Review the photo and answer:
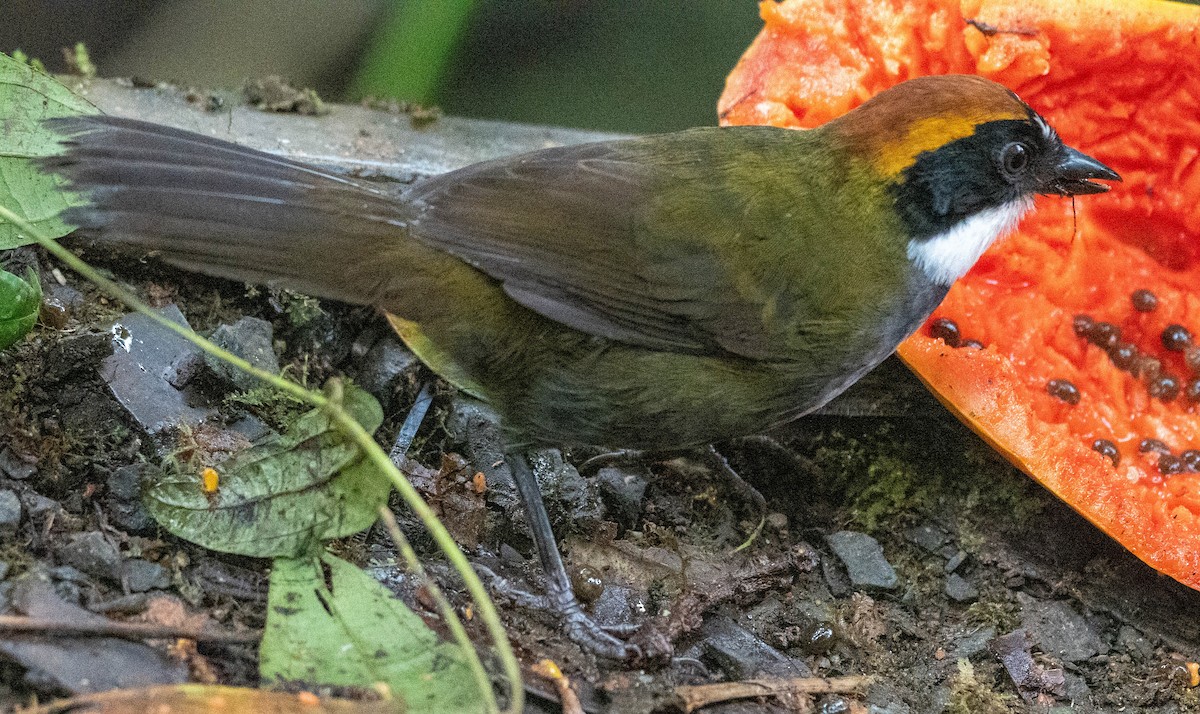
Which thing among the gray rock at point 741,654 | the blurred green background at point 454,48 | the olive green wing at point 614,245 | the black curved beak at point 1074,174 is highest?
the blurred green background at point 454,48

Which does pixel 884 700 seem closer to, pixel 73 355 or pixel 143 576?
pixel 143 576

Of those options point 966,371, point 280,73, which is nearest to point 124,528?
point 966,371

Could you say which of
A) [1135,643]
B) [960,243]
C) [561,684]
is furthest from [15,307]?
[1135,643]

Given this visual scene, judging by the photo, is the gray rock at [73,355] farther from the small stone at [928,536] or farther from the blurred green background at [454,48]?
the blurred green background at [454,48]

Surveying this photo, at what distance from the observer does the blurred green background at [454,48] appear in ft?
17.4

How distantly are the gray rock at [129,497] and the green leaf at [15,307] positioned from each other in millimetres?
395

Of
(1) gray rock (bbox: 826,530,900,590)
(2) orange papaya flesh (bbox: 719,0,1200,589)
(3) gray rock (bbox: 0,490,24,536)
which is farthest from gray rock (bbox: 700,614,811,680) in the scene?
(3) gray rock (bbox: 0,490,24,536)

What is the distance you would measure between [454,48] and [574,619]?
11.2 feet

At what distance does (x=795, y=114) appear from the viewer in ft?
12.3

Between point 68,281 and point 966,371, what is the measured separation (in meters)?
2.54

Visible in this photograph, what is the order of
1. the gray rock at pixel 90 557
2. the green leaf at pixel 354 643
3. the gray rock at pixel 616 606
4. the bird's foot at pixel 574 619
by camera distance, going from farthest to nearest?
the gray rock at pixel 616 606 → the bird's foot at pixel 574 619 → the gray rock at pixel 90 557 → the green leaf at pixel 354 643

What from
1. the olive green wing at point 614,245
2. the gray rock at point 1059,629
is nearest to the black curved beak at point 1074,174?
the olive green wing at point 614,245

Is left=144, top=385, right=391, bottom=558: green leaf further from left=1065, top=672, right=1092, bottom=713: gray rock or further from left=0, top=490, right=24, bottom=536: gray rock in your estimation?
left=1065, top=672, right=1092, bottom=713: gray rock

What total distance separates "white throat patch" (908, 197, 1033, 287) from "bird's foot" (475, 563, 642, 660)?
125 centimetres
